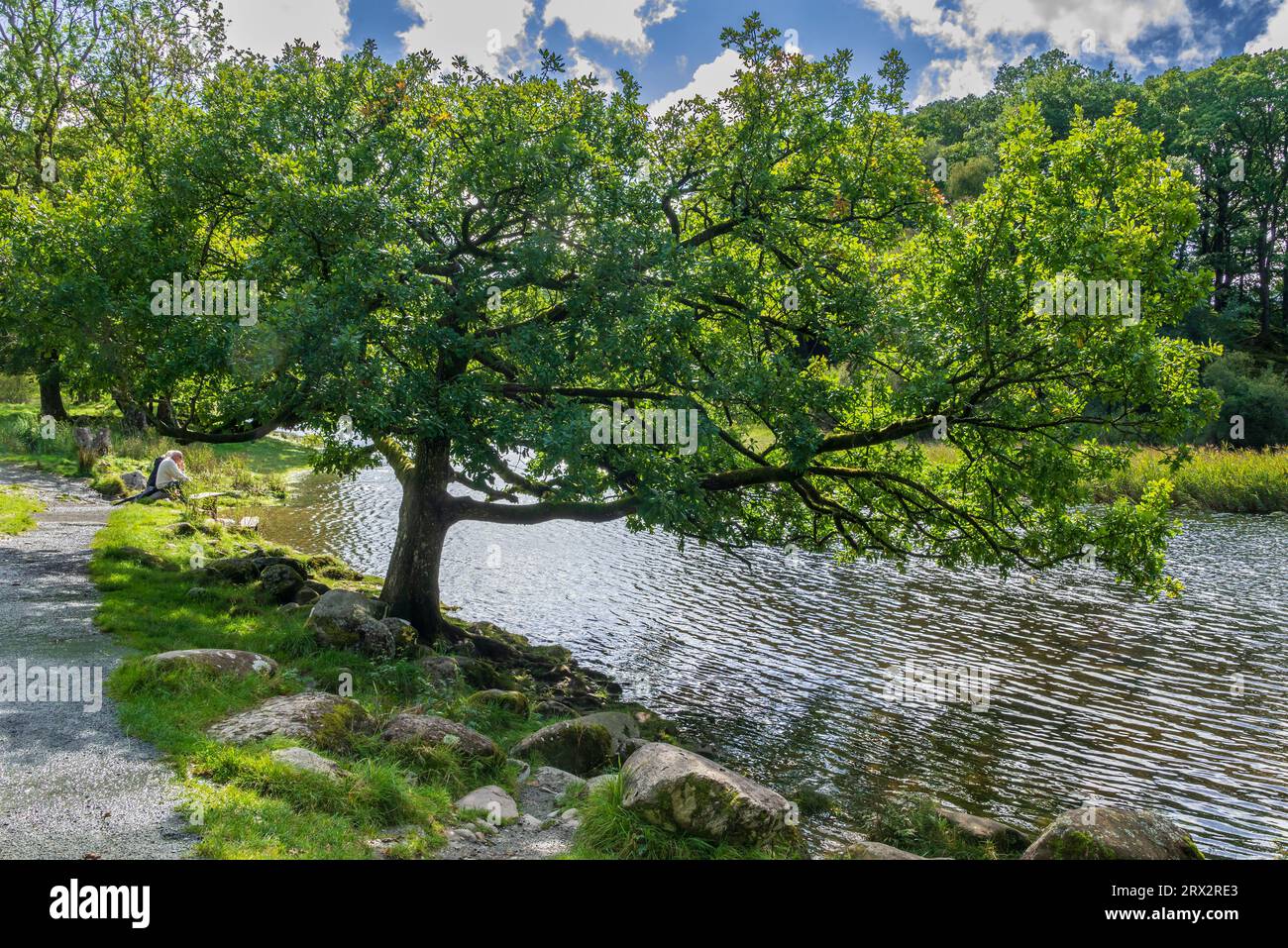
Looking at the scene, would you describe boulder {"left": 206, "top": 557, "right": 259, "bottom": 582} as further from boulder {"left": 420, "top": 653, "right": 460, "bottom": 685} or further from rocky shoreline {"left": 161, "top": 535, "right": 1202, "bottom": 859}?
boulder {"left": 420, "top": 653, "right": 460, "bottom": 685}

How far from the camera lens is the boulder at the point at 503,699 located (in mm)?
12906

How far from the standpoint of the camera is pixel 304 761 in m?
8.38

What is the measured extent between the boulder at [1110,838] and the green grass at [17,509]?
70.8 ft

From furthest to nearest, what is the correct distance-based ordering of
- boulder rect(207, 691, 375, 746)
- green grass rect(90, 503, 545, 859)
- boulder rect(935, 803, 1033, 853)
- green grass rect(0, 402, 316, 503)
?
green grass rect(0, 402, 316, 503)
boulder rect(935, 803, 1033, 853)
boulder rect(207, 691, 375, 746)
green grass rect(90, 503, 545, 859)

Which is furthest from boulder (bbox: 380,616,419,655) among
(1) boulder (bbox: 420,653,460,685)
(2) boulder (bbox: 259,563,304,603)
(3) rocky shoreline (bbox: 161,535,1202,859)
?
(2) boulder (bbox: 259,563,304,603)

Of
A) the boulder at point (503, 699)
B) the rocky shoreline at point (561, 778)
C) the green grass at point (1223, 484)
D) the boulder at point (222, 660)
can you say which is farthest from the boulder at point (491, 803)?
the green grass at point (1223, 484)

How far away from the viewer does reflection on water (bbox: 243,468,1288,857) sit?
496 inches
